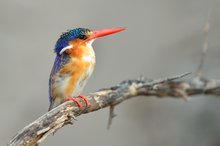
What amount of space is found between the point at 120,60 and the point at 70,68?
259 cm

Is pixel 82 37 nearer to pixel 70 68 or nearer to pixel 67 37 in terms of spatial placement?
pixel 67 37

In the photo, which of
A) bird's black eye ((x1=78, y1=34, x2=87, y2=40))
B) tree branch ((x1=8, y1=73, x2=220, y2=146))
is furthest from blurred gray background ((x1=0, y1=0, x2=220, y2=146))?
bird's black eye ((x1=78, y1=34, x2=87, y2=40))

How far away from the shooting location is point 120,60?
548 cm

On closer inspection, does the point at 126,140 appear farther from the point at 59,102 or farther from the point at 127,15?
the point at 59,102

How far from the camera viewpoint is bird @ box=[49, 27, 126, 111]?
2.92m

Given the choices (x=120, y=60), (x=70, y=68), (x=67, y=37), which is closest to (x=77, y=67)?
(x=70, y=68)

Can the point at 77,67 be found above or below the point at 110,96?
above

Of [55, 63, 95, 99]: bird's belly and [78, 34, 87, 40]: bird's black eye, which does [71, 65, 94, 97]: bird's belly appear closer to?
[55, 63, 95, 99]: bird's belly

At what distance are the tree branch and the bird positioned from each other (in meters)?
0.11

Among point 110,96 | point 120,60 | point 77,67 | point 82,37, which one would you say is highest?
point 120,60

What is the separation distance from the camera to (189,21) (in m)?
5.73

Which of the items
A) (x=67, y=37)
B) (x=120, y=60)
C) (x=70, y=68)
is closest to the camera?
(x=70, y=68)

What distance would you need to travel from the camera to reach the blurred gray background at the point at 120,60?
16.3 feet

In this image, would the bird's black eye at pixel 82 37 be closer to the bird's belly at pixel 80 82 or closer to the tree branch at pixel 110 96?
the bird's belly at pixel 80 82
